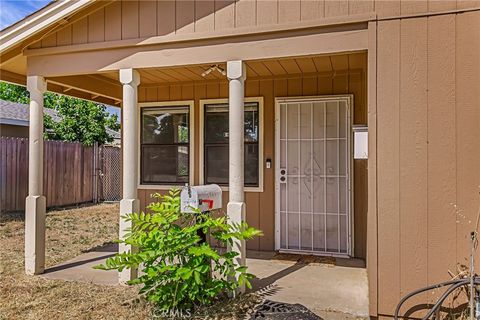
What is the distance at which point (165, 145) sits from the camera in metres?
5.73

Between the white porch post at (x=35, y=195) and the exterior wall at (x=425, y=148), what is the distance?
145 inches

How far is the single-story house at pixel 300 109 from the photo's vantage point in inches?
114

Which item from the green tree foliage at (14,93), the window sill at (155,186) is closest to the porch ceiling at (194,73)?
the window sill at (155,186)

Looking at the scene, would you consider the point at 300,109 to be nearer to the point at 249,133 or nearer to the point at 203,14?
the point at 249,133

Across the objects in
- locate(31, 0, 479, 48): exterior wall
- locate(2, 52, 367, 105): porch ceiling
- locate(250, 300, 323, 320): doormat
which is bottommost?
locate(250, 300, 323, 320): doormat

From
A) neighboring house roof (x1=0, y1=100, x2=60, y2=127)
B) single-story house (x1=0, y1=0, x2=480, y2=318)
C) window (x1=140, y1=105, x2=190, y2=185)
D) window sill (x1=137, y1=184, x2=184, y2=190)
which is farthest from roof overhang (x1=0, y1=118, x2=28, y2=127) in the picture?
window sill (x1=137, y1=184, x2=184, y2=190)

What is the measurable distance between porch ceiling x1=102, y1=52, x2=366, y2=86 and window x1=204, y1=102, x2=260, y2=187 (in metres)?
0.49

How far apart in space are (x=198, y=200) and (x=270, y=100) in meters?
2.40

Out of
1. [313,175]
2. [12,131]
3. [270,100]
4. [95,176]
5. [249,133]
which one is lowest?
[95,176]

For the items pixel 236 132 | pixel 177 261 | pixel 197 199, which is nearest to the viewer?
pixel 177 261

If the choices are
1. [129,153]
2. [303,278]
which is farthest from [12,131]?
[303,278]

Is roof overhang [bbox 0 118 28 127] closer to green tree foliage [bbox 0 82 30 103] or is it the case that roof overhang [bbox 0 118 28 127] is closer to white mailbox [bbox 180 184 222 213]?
white mailbox [bbox 180 184 222 213]

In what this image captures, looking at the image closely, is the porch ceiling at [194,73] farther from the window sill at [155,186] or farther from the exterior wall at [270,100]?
the window sill at [155,186]

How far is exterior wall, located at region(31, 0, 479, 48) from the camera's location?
3090 millimetres
